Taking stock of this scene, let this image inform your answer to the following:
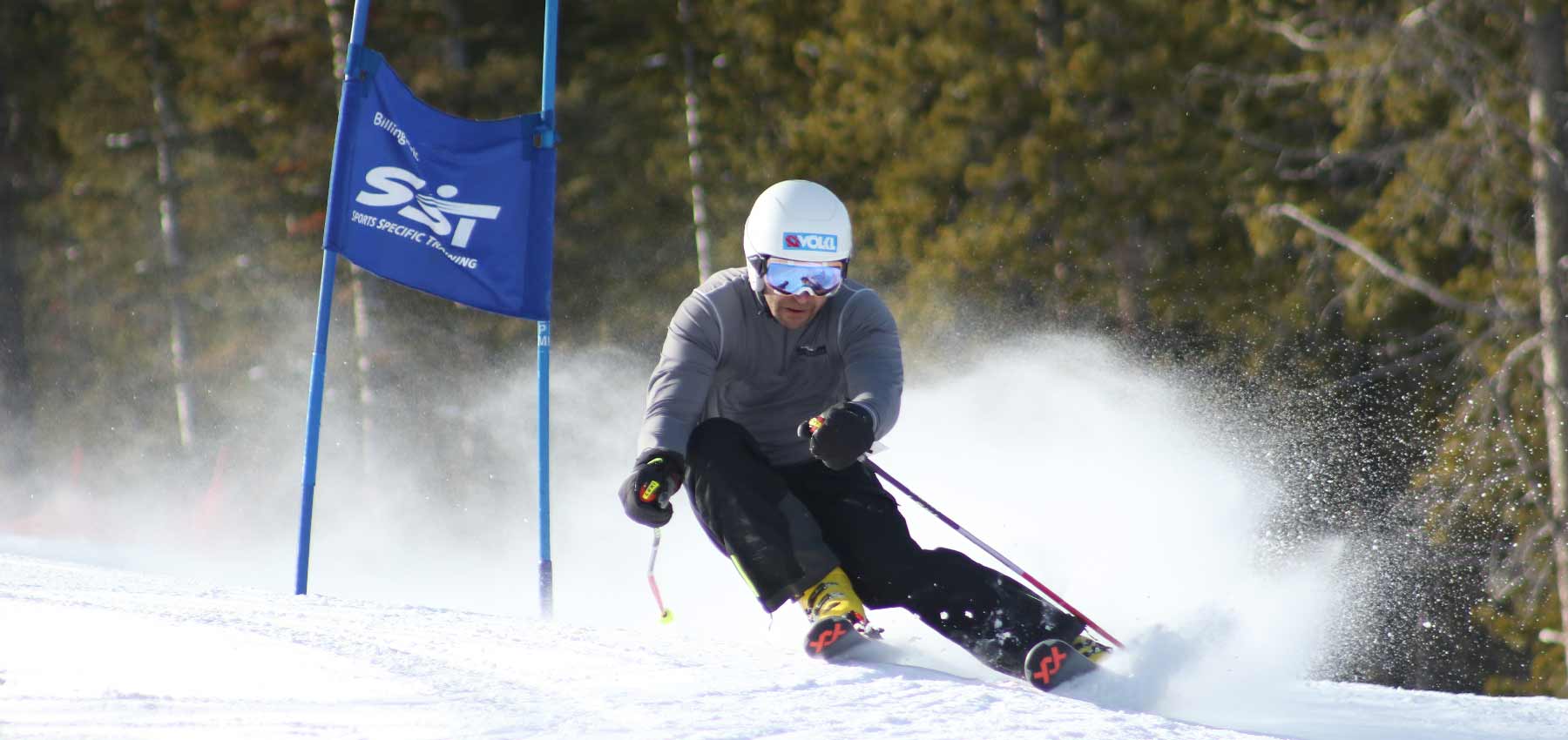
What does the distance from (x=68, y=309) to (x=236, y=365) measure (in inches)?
246

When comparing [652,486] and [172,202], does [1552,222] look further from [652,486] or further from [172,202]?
[172,202]

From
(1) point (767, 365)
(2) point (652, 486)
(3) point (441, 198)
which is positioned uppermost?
(3) point (441, 198)

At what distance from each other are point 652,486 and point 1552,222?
933cm

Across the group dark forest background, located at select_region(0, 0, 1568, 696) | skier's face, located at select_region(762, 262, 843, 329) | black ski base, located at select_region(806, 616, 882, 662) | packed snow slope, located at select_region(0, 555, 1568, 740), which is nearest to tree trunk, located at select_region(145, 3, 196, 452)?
dark forest background, located at select_region(0, 0, 1568, 696)

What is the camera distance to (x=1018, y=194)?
1622cm

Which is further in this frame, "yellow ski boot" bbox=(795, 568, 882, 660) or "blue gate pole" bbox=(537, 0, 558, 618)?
"blue gate pole" bbox=(537, 0, 558, 618)

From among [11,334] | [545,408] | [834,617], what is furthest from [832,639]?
[11,334]

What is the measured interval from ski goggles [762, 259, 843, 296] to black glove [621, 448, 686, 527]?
630 mm

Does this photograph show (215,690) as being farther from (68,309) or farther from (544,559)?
(68,309)

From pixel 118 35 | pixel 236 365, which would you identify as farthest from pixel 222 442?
pixel 118 35

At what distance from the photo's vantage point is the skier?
14.3 feet

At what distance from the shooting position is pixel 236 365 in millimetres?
25484

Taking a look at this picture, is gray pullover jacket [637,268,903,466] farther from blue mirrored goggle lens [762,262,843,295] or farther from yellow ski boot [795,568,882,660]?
yellow ski boot [795,568,882,660]

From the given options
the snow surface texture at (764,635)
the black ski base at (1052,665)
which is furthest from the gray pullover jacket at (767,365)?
the black ski base at (1052,665)
